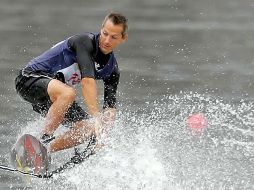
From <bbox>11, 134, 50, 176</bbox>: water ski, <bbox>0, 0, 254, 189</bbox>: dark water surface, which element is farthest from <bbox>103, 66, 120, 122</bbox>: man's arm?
<bbox>11, 134, 50, 176</bbox>: water ski

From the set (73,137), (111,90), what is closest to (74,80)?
(111,90)

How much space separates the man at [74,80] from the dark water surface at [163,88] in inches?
15.1

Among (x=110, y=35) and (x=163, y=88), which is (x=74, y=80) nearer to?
(x=110, y=35)

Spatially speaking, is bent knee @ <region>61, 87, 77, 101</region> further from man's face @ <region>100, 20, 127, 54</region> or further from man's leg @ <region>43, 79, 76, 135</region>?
man's face @ <region>100, 20, 127, 54</region>

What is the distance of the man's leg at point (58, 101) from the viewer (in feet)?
24.8

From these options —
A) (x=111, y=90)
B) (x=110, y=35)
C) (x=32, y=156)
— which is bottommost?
(x=32, y=156)

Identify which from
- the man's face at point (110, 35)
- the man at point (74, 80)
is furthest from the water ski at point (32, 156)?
the man's face at point (110, 35)

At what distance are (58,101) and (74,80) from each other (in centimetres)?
45

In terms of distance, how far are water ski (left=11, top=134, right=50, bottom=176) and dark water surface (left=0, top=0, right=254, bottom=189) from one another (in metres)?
0.40

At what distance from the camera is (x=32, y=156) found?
25.9 feet

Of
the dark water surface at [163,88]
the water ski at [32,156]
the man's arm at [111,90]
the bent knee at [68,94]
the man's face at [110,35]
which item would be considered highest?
the man's face at [110,35]

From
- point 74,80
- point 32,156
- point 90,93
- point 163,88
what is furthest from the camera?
point 163,88

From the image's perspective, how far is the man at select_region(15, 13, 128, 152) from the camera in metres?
7.60

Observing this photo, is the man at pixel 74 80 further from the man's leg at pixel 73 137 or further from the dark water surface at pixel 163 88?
the dark water surface at pixel 163 88
